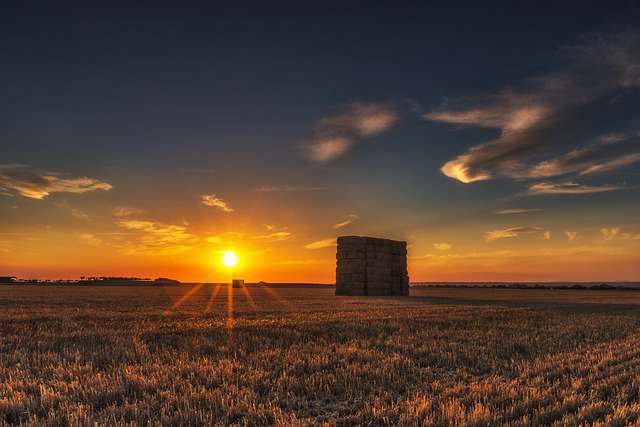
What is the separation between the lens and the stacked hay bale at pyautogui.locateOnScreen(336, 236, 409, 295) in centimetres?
3453

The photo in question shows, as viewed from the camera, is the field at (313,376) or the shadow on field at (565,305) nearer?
the field at (313,376)

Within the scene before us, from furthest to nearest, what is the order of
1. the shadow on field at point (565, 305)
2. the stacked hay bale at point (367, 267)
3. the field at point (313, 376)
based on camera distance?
the stacked hay bale at point (367, 267), the shadow on field at point (565, 305), the field at point (313, 376)

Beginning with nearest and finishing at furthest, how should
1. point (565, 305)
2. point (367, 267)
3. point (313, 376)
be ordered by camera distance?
1. point (313, 376)
2. point (565, 305)
3. point (367, 267)

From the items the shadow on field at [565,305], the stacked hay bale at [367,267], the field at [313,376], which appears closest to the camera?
the field at [313,376]

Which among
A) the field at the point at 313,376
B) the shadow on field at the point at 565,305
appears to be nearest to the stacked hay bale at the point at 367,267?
the shadow on field at the point at 565,305

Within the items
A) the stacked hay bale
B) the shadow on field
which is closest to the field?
the shadow on field

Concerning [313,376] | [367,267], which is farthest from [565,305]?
[313,376]

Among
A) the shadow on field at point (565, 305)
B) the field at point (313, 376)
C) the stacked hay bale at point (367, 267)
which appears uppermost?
the stacked hay bale at point (367, 267)

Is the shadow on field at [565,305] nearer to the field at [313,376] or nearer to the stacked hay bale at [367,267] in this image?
the stacked hay bale at [367,267]

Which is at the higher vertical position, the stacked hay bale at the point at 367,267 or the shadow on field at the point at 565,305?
the stacked hay bale at the point at 367,267

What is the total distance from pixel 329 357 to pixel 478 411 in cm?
306

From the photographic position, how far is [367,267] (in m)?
35.0

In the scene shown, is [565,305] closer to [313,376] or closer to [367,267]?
[367,267]

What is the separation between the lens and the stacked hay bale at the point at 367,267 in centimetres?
3453
